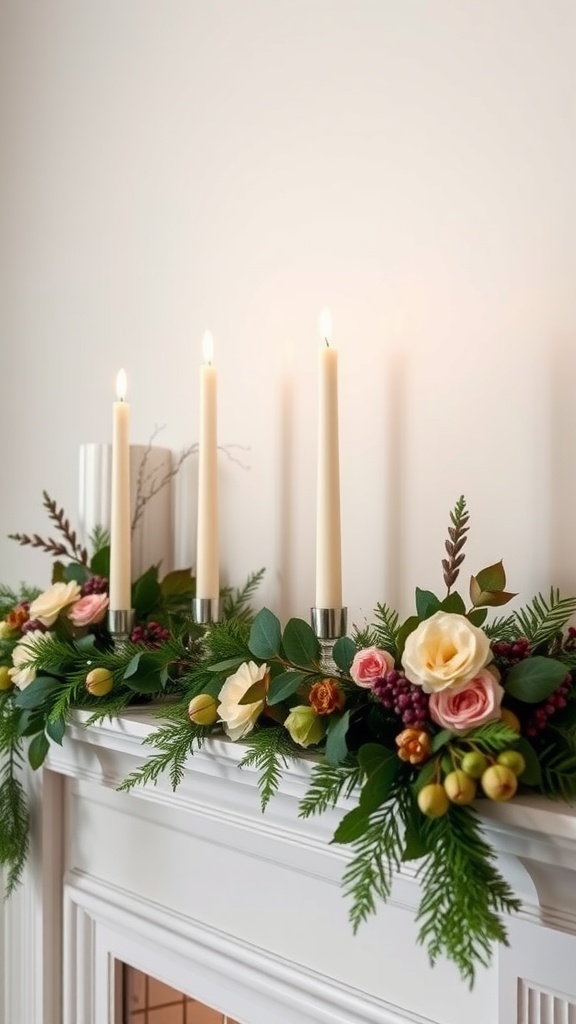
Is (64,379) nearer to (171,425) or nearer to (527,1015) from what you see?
(171,425)

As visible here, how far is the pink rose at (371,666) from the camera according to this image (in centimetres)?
66

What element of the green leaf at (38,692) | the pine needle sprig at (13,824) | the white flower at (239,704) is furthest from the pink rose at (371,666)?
the pine needle sprig at (13,824)

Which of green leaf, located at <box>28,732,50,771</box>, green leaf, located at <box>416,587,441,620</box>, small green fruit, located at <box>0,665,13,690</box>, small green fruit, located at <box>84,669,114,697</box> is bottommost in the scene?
green leaf, located at <box>28,732,50,771</box>

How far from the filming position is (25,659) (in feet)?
3.16

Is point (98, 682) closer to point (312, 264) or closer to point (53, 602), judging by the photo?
point (53, 602)

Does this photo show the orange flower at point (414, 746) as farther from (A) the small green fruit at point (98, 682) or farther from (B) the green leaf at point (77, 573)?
(B) the green leaf at point (77, 573)

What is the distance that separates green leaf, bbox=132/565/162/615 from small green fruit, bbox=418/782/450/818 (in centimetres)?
54

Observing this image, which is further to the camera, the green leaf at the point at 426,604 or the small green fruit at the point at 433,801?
the green leaf at the point at 426,604

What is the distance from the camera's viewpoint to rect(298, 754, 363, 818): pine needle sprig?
0.65 m

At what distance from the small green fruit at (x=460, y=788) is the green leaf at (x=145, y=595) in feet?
1.79

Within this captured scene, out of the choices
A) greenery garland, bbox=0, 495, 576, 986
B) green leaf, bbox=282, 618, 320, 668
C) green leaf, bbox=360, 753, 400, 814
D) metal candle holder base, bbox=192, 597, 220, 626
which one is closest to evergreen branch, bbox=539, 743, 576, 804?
greenery garland, bbox=0, 495, 576, 986

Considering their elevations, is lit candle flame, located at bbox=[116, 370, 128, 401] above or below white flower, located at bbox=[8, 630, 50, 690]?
above

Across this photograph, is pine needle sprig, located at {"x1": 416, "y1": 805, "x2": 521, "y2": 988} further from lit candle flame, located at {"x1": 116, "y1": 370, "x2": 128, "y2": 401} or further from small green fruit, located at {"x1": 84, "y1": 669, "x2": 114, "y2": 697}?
lit candle flame, located at {"x1": 116, "y1": 370, "x2": 128, "y2": 401}

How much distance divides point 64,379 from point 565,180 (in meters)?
0.85
